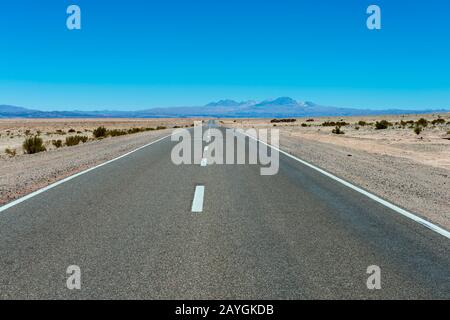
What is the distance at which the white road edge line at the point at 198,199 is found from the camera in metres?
7.82

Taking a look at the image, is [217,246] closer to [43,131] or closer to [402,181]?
[402,181]

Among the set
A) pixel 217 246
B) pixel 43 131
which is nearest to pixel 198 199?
pixel 217 246

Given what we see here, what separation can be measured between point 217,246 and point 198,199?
3127mm

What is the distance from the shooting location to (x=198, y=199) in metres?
8.66

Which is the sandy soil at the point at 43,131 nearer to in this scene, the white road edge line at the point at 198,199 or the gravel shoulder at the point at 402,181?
the white road edge line at the point at 198,199

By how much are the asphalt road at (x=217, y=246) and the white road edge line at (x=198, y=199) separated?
115 millimetres

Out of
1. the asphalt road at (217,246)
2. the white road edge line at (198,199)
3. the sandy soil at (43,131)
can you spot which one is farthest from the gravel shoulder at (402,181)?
the sandy soil at (43,131)

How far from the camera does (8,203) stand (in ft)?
27.5

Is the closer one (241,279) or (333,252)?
(241,279)

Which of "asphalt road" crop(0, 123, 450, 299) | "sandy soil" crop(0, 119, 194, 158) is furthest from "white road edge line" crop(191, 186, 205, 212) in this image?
"sandy soil" crop(0, 119, 194, 158)
